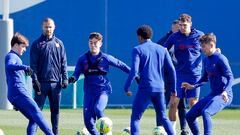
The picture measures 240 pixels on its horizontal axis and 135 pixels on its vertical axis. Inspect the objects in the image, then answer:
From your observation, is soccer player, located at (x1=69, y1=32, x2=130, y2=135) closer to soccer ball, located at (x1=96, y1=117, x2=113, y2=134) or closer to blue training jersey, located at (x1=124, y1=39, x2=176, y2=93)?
soccer ball, located at (x1=96, y1=117, x2=113, y2=134)

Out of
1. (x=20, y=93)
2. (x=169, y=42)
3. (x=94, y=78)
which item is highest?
(x=169, y=42)

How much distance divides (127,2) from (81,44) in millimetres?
1949

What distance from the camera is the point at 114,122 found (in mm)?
21562

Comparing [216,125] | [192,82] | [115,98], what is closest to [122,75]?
[115,98]

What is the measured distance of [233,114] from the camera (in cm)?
2538

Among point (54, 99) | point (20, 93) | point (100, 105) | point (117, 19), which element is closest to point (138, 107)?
point (100, 105)

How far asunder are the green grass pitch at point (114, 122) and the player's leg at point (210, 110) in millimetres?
3395

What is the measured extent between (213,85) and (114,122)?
668 centimetres

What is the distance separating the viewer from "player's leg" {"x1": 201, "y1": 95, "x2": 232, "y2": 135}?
14820mm

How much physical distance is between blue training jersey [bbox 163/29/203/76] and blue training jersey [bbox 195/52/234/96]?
6.84 feet

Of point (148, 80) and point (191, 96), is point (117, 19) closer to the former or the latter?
point (191, 96)

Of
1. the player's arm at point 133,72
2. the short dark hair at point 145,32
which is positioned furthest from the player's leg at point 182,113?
the player's arm at point 133,72

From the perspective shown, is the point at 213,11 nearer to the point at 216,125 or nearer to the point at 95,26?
the point at 95,26

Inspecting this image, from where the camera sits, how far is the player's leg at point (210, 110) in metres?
14.8
